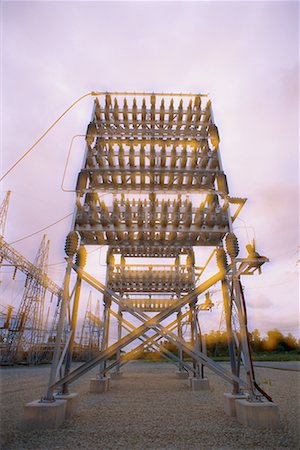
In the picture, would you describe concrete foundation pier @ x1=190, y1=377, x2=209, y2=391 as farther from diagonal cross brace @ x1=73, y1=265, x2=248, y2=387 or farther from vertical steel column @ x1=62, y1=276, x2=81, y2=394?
vertical steel column @ x1=62, y1=276, x2=81, y2=394

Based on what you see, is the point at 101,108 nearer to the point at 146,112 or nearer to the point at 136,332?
the point at 146,112

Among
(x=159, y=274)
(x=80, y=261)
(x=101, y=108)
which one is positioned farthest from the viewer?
(x=159, y=274)

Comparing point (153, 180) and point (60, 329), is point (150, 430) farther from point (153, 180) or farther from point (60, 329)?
point (153, 180)

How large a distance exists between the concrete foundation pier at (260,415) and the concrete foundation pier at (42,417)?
394 cm

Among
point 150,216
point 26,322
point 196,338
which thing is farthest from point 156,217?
point 26,322

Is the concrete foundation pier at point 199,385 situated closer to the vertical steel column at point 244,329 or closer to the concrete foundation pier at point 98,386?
the concrete foundation pier at point 98,386

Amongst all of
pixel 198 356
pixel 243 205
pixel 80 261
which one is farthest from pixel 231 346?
pixel 80 261

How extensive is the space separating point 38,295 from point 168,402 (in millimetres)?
49655

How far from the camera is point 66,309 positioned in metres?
6.90

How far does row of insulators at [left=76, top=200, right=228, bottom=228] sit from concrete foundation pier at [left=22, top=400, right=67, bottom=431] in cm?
443

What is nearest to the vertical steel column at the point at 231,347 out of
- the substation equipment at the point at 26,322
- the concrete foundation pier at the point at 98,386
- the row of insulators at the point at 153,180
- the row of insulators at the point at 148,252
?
the row of insulators at the point at 153,180

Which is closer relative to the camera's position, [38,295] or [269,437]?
[269,437]

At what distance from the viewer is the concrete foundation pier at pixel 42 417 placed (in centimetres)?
532

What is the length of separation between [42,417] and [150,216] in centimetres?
523
